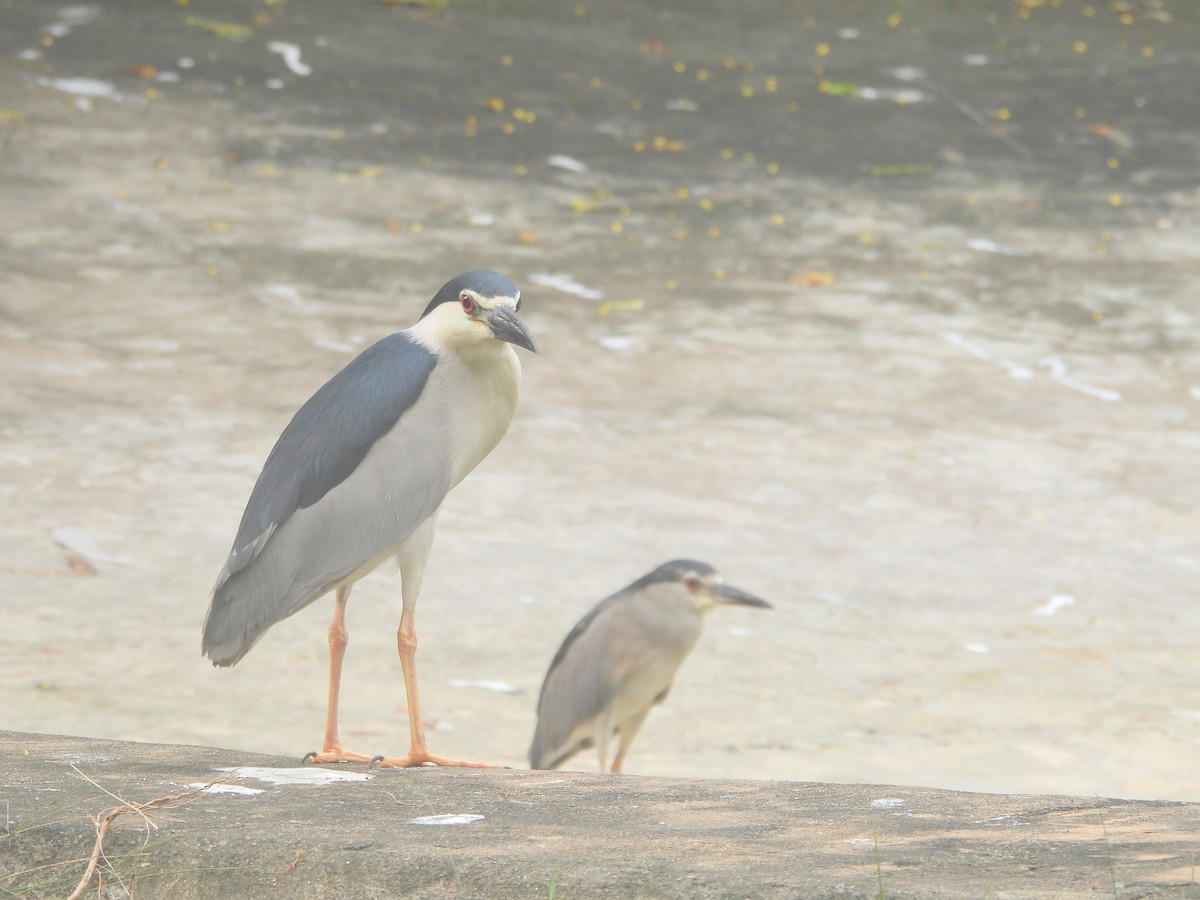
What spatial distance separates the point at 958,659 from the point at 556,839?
347 centimetres

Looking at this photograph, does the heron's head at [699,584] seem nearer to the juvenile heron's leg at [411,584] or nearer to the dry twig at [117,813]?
the juvenile heron's leg at [411,584]

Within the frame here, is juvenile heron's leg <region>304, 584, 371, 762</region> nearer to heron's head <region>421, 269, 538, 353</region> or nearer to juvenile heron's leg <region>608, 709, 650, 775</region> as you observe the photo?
heron's head <region>421, 269, 538, 353</region>

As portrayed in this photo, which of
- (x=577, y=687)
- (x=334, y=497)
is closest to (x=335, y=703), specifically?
(x=334, y=497)

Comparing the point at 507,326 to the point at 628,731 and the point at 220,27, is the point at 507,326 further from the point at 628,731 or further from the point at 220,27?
the point at 220,27

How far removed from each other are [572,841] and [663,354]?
19.1ft

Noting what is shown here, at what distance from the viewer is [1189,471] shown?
7184 millimetres

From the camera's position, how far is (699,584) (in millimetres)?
4953

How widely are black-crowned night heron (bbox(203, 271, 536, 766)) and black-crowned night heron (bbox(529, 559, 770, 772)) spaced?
1270mm

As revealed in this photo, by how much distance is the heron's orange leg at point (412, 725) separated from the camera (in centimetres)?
340

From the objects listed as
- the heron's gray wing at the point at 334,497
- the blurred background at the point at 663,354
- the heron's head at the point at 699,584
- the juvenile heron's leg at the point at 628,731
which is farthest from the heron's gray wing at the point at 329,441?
the juvenile heron's leg at the point at 628,731

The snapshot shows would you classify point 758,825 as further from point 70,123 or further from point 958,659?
point 70,123

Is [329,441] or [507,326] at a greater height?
[507,326]

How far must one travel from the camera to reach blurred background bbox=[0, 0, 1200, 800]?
5.33 meters

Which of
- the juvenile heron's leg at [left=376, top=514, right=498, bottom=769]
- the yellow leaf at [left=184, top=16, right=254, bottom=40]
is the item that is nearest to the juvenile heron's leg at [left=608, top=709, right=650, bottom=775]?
the juvenile heron's leg at [left=376, top=514, right=498, bottom=769]
